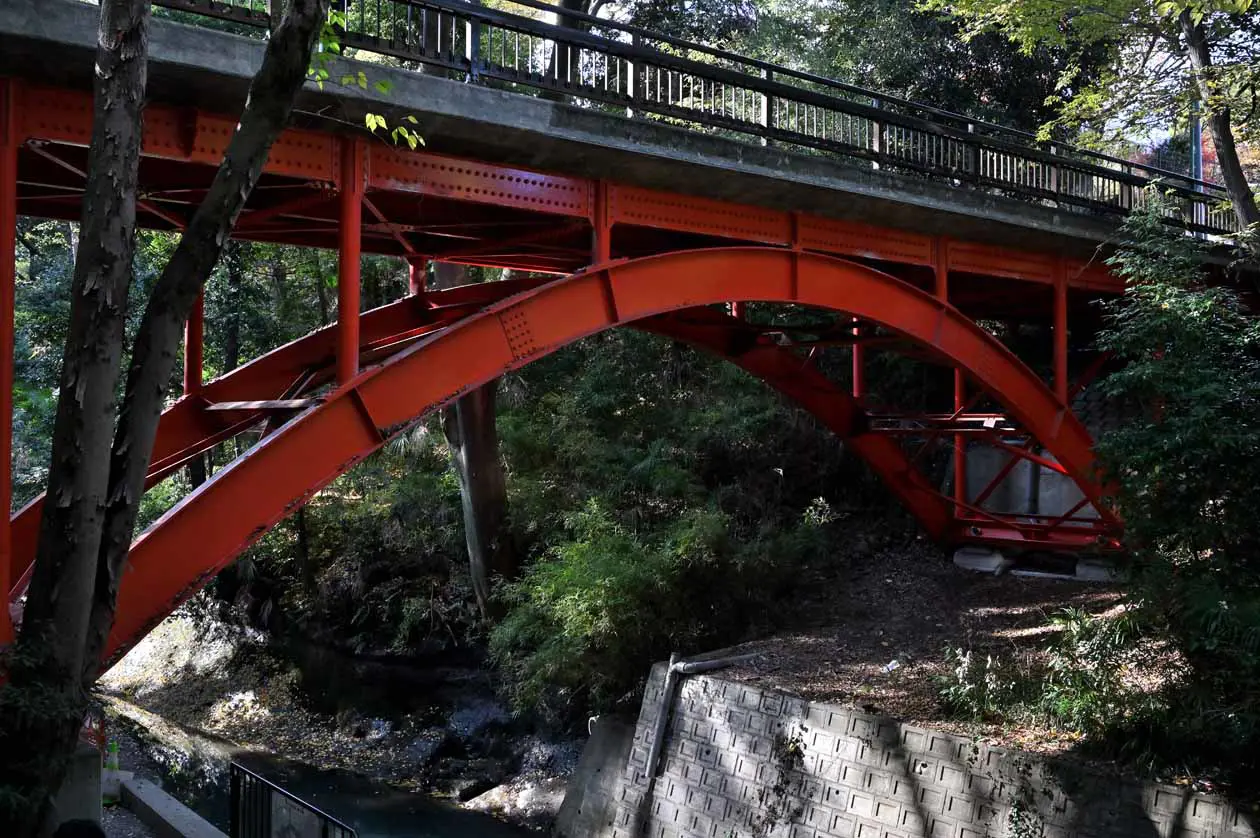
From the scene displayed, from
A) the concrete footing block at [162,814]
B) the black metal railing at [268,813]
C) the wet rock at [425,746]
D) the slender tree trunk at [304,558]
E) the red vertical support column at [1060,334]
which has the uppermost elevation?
the red vertical support column at [1060,334]

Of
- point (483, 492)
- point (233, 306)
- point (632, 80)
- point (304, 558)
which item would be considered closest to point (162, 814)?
point (483, 492)

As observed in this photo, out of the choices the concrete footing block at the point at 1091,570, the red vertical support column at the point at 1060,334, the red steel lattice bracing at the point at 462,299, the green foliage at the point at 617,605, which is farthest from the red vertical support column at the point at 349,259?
the concrete footing block at the point at 1091,570

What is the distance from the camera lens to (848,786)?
348 inches

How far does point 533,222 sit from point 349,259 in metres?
2.74

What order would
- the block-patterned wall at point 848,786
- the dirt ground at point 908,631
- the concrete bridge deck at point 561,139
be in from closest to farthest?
the concrete bridge deck at point 561,139 < the block-patterned wall at point 848,786 < the dirt ground at point 908,631

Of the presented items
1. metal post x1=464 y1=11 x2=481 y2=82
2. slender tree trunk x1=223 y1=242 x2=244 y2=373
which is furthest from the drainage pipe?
slender tree trunk x1=223 y1=242 x2=244 y2=373

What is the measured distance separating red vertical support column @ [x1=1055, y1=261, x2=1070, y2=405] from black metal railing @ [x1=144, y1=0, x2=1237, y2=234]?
36.6 inches

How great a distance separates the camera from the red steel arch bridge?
21.6 ft

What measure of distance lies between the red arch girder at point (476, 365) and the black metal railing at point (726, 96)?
135 centimetres

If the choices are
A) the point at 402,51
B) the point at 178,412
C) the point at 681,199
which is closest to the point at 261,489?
the point at 178,412

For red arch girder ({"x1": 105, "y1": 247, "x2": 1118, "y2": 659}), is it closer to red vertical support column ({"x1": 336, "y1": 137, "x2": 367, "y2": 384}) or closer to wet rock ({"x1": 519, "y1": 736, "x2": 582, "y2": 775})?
red vertical support column ({"x1": 336, "y1": 137, "x2": 367, "y2": 384})

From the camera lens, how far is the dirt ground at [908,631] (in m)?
9.59

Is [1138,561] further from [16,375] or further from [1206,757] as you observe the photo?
[16,375]

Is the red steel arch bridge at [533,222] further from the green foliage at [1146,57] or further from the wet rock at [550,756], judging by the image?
the wet rock at [550,756]
